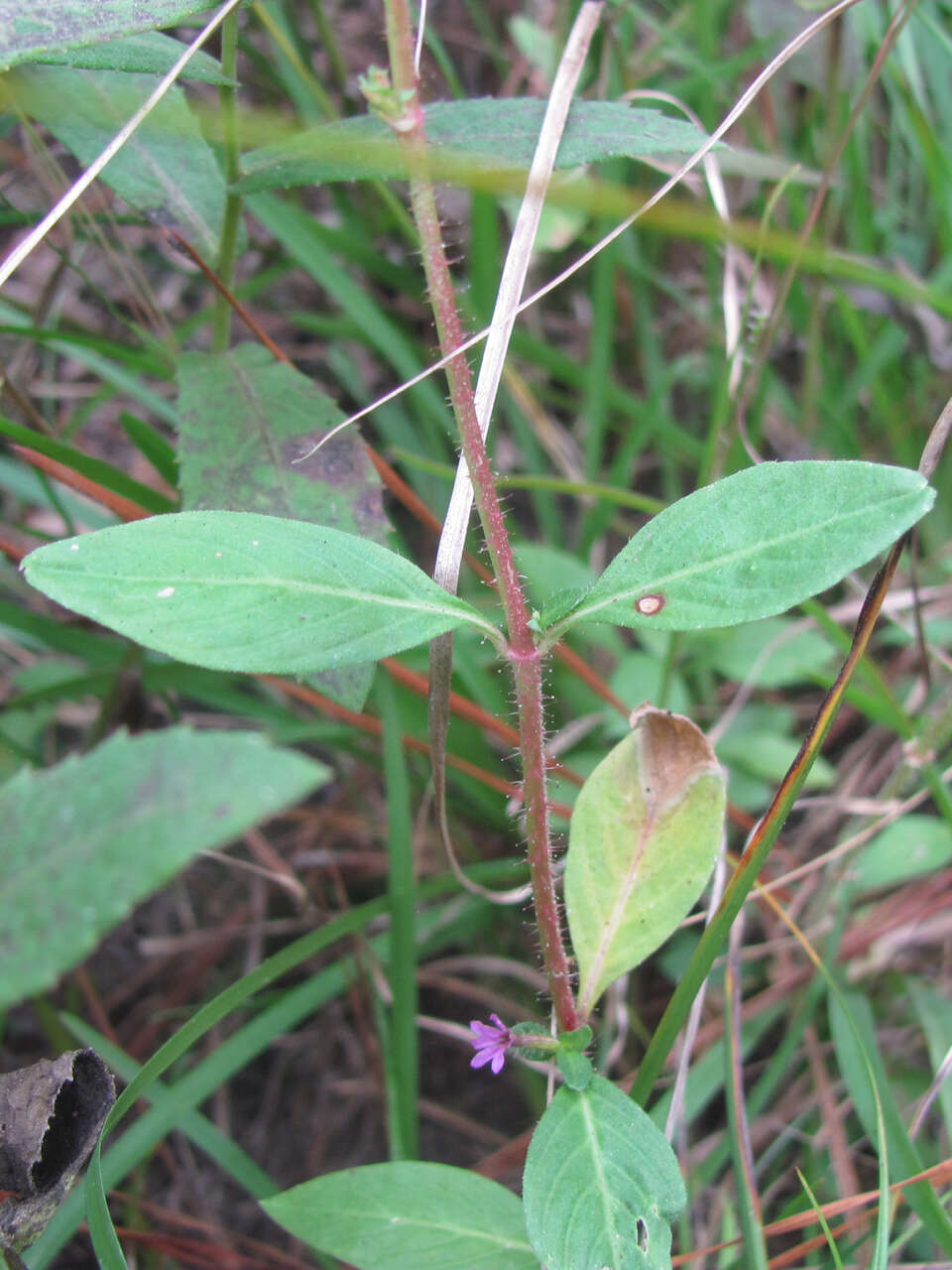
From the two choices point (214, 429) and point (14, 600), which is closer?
point (214, 429)

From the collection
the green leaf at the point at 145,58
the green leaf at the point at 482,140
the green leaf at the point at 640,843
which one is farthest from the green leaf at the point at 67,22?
the green leaf at the point at 640,843

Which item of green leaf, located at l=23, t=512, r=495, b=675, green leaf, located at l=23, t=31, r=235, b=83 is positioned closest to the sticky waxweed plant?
green leaf, located at l=23, t=512, r=495, b=675

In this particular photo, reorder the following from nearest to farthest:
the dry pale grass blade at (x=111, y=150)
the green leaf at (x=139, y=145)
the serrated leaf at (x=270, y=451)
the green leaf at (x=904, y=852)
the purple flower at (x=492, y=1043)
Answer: the purple flower at (x=492, y=1043), the dry pale grass blade at (x=111, y=150), the serrated leaf at (x=270, y=451), the green leaf at (x=139, y=145), the green leaf at (x=904, y=852)

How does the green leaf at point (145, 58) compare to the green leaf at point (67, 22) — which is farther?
the green leaf at point (145, 58)

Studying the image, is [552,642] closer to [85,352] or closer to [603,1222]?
[603,1222]

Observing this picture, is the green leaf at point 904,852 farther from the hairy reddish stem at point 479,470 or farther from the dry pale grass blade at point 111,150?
the dry pale grass blade at point 111,150

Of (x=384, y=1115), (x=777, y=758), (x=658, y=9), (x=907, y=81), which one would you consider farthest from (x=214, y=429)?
(x=658, y=9)

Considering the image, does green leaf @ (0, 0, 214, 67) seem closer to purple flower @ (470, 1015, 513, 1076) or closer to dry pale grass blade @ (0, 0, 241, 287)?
dry pale grass blade @ (0, 0, 241, 287)
